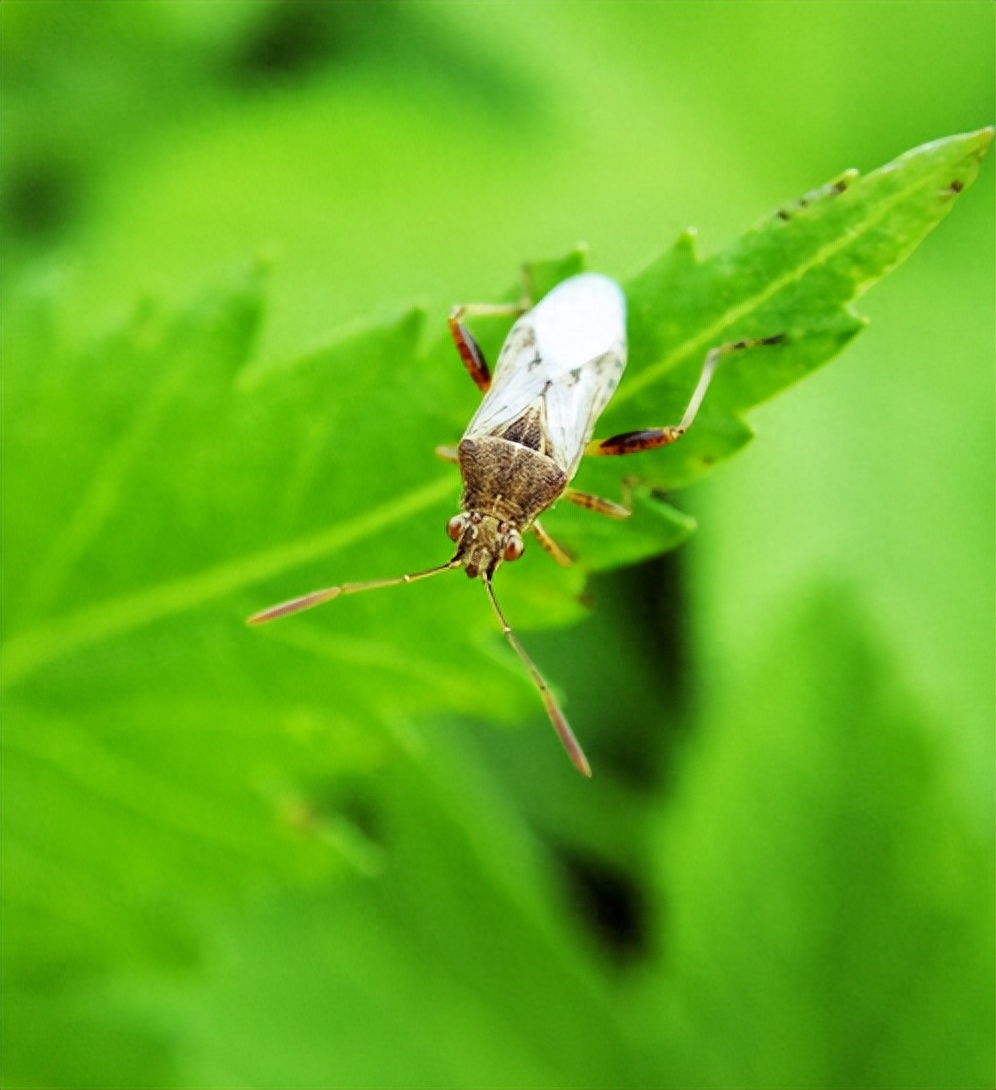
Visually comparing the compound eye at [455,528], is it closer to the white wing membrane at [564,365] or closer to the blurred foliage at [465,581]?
the blurred foliage at [465,581]

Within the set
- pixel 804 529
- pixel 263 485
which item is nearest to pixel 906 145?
pixel 804 529

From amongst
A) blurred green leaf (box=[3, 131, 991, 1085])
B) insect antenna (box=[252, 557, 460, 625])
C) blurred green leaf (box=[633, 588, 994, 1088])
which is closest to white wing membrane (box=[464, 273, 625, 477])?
blurred green leaf (box=[3, 131, 991, 1085])

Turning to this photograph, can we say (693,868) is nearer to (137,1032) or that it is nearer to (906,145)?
(137,1032)

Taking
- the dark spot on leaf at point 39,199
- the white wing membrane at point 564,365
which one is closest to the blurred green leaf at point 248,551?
the white wing membrane at point 564,365

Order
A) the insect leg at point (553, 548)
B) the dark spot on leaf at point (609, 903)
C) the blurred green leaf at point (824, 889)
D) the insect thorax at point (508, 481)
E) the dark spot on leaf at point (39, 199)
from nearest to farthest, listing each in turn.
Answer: the insect leg at point (553, 548), the insect thorax at point (508, 481), the blurred green leaf at point (824, 889), the dark spot on leaf at point (609, 903), the dark spot on leaf at point (39, 199)

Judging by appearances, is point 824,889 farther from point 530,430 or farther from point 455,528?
point 455,528

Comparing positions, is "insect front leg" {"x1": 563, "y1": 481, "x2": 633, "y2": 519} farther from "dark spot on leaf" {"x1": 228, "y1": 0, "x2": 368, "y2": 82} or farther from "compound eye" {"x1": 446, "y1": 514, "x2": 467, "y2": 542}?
"dark spot on leaf" {"x1": 228, "y1": 0, "x2": 368, "y2": 82}
